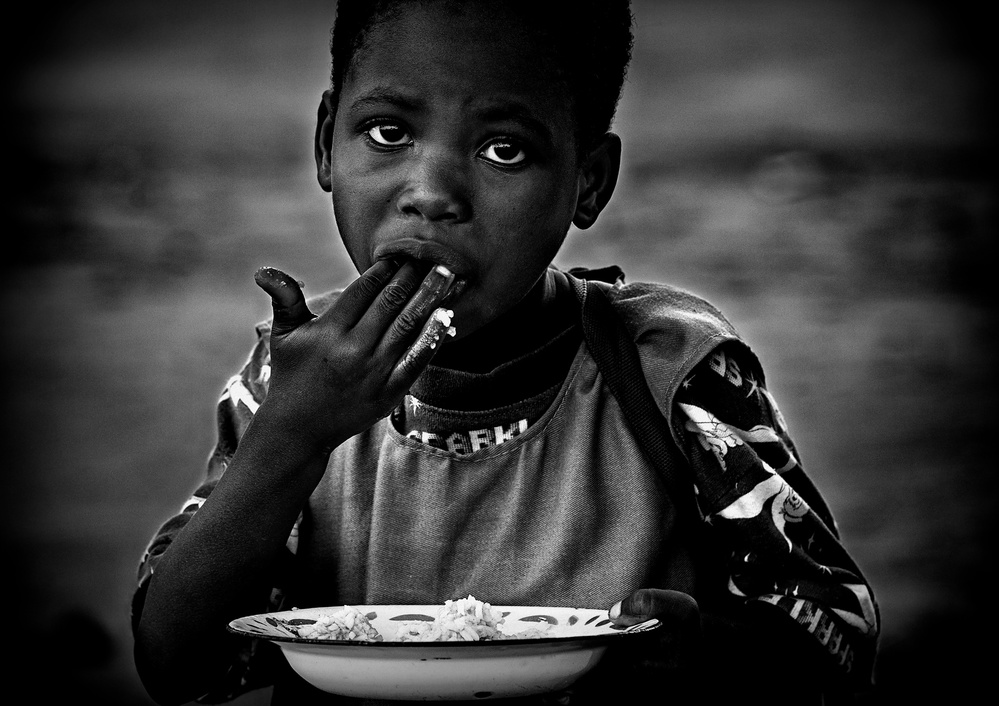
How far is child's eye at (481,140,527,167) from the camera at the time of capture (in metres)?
1.33

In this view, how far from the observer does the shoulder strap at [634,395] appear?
1399 mm

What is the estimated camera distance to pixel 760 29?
10.8 ft

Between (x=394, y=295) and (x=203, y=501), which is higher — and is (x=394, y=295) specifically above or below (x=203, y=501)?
above

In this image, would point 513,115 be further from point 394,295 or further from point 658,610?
point 658,610

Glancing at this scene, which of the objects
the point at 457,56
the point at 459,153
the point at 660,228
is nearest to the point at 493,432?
the point at 459,153

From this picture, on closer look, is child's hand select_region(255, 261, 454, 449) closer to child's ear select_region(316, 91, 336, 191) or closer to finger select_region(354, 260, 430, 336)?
finger select_region(354, 260, 430, 336)

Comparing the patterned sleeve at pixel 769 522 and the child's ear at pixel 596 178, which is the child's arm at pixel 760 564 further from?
the child's ear at pixel 596 178

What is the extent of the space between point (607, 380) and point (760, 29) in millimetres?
2168

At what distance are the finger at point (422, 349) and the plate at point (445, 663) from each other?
297mm

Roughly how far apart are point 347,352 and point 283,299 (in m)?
0.09

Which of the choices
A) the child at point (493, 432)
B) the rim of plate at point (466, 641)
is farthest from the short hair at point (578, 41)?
the rim of plate at point (466, 641)

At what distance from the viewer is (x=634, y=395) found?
1.43m

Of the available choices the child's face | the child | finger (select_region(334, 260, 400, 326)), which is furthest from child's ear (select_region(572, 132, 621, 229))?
finger (select_region(334, 260, 400, 326))

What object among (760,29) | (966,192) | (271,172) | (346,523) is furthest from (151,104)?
(966,192)
